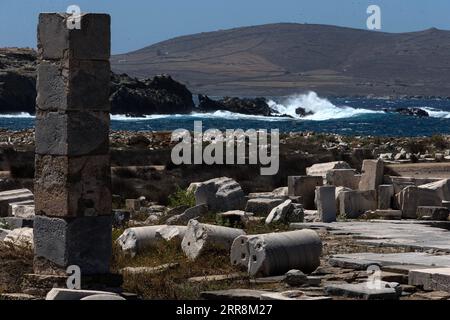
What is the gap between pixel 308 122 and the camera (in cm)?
11488

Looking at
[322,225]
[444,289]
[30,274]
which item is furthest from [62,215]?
[322,225]

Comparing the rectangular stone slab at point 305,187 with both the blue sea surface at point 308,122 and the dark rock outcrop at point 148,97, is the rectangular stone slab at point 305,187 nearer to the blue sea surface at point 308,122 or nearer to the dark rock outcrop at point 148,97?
the blue sea surface at point 308,122

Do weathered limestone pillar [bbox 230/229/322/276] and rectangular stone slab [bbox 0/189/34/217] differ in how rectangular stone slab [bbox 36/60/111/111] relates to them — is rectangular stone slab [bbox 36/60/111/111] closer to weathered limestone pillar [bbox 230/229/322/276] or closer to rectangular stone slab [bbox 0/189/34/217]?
weathered limestone pillar [bbox 230/229/322/276]

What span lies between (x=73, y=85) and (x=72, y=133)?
0.60 metres

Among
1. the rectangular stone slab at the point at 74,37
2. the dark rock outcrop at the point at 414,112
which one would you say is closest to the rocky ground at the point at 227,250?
the rectangular stone slab at the point at 74,37

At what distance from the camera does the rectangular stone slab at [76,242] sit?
14.7 metres

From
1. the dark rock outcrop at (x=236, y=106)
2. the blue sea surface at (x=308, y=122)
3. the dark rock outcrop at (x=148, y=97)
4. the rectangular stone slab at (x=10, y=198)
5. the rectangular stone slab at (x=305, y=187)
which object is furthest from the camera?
the dark rock outcrop at (x=236, y=106)

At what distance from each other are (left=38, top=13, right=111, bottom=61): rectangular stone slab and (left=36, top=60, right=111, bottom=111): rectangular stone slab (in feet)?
0.34

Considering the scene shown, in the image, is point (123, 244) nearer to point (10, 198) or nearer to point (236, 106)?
point (10, 198)

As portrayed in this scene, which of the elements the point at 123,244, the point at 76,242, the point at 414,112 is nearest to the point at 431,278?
the point at 76,242

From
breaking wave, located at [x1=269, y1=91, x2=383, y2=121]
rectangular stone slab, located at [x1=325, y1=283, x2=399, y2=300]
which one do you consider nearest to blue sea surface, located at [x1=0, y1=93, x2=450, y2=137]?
breaking wave, located at [x1=269, y1=91, x2=383, y2=121]

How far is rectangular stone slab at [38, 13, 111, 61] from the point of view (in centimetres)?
1455

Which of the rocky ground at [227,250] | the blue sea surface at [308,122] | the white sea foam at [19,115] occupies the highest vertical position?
the rocky ground at [227,250]

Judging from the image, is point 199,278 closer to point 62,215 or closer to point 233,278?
point 233,278
